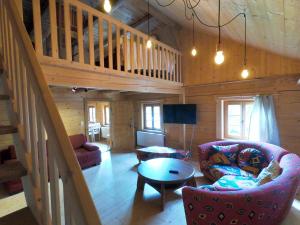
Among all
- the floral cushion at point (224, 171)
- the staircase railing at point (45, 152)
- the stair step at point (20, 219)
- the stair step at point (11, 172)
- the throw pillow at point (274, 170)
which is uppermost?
the staircase railing at point (45, 152)

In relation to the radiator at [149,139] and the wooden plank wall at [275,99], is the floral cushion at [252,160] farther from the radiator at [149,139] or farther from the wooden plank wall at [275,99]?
the radiator at [149,139]

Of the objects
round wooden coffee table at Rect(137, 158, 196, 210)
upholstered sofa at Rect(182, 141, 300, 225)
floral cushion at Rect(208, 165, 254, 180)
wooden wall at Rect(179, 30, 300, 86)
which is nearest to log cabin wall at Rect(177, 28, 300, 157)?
wooden wall at Rect(179, 30, 300, 86)

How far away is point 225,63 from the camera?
14.7 feet

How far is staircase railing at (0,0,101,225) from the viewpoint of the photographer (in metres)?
0.62

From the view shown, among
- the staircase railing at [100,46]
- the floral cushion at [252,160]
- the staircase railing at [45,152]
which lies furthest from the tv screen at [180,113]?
the staircase railing at [45,152]

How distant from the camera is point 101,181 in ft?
12.0

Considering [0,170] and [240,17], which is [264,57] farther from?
[0,170]

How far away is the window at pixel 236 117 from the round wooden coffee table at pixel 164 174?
1.99 m

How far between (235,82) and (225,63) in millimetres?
546

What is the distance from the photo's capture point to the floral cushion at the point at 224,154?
3.55 m

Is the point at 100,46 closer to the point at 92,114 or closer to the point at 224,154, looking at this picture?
the point at 224,154

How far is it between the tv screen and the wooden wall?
0.69m

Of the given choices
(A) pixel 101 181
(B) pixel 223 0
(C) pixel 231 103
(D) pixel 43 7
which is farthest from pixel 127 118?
(B) pixel 223 0

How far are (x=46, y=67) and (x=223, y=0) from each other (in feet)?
7.51
